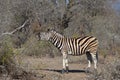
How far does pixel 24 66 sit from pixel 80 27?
16052 millimetres

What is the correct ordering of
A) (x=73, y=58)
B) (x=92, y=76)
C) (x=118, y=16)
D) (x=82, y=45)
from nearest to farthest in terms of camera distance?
(x=92, y=76)
(x=82, y=45)
(x=73, y=58)
(x=118, y=16)

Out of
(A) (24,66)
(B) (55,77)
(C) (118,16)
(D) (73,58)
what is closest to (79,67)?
(D) (73,58)

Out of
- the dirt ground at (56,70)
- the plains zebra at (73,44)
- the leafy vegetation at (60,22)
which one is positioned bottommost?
the dirt ground at (56,70)

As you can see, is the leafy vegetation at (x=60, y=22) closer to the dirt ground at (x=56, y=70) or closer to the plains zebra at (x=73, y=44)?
the dirt ground at (x=56, y=70)

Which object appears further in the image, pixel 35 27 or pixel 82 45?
pixel 35 27

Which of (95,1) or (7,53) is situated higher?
(95,1)

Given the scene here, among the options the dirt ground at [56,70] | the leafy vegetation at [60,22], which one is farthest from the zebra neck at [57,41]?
the leafy vegetation at [60,22]

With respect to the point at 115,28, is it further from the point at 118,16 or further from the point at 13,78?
the point at 13,78

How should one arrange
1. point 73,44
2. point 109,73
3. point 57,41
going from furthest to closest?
point 73,44, point 57,41, point 109,73

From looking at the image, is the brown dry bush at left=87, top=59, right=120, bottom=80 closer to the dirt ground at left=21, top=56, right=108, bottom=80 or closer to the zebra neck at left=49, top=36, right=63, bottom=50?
the dirt ground at left=21, top=56, right=108, bottom=80

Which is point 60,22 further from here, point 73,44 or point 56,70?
point 56,70

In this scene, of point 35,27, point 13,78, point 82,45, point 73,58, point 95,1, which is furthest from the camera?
point 95,1

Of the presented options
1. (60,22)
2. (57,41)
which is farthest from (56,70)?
(60,22)

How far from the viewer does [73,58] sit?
19.1 meters
